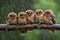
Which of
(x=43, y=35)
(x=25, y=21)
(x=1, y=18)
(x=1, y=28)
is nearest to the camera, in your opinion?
(x=1, y=28)

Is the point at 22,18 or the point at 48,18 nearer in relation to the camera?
the point at 22,18

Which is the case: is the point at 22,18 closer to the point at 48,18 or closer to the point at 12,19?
the point at 12,19

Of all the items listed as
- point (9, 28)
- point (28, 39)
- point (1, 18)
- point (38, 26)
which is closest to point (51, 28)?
point (38, 26)

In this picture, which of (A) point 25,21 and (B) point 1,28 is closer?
(B) point 1,28

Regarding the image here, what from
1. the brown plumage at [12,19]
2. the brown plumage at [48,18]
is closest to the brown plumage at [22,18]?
the brown plumage at [12,19]

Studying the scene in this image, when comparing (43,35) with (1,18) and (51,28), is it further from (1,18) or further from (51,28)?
(51,28)

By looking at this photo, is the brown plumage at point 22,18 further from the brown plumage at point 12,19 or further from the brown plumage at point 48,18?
the brown plumage at point 48,18

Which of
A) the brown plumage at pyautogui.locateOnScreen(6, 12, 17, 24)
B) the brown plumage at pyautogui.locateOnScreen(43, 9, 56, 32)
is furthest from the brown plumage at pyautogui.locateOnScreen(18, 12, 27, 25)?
the brown plumage at pyautogui.locateOnScreen(43, 9, 56, 32)

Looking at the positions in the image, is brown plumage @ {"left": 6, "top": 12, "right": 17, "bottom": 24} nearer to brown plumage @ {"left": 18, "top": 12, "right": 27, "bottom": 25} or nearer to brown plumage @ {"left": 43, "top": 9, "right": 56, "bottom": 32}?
brown plumage @ {"left": 18, "top": 12, "right": 27, "bottom": 25}

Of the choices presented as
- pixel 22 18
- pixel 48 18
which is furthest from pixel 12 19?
pixel 48 18

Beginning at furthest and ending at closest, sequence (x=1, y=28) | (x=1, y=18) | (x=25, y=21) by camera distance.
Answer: (x=1, y=18)
(x=25, y=21)
(x=1, y=28)

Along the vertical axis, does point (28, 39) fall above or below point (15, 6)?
below
